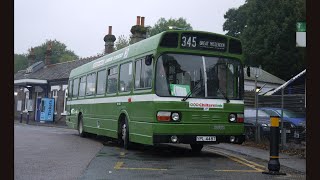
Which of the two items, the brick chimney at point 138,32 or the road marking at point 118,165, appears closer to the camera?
the road marking at point 118,165

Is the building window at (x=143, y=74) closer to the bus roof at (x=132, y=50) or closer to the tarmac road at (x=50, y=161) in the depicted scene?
the bus roof at (x=132, y=50)

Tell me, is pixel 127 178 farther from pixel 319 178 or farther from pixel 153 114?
pixel 319 178

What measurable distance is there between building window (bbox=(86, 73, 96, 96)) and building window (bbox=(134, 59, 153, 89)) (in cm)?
505

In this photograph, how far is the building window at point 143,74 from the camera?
11.3 m

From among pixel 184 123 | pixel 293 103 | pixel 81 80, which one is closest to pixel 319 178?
pixel 184 123

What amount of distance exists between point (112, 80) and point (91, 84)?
10.0 ft

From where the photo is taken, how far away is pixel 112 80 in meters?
14.8

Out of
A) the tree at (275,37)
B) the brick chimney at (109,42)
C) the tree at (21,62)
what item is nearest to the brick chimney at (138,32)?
the brick chimney at (109,42)

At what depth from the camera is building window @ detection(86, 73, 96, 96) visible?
56.4 feet

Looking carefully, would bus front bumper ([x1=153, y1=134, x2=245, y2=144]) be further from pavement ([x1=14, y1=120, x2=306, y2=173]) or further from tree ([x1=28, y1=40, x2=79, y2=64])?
tree ([x1=28, y1=40, x2=79, y2=64])

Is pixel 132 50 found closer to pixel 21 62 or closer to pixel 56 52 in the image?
pixel 56 52

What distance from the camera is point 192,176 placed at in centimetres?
849

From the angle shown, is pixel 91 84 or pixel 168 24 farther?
pixel 168 24

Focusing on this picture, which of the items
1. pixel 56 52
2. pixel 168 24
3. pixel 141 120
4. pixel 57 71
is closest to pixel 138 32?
pixel 57 71
